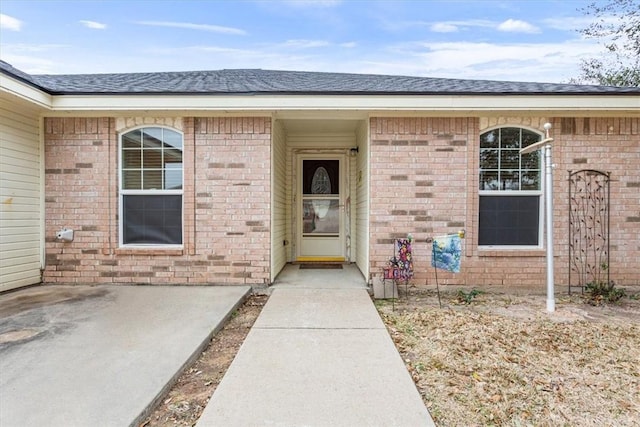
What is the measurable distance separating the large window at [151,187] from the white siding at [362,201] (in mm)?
2991

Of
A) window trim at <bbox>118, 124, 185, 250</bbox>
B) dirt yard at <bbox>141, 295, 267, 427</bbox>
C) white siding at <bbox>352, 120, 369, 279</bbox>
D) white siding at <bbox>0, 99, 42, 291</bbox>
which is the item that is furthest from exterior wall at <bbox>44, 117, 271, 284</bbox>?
white siding at <bbox>352, 120, 369, 279</bbox>

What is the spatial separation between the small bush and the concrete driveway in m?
4.97

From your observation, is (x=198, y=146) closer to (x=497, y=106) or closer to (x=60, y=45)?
(x=497, y=106)

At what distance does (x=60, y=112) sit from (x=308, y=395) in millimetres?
5462

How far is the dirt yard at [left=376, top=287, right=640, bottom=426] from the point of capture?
83.0 inches

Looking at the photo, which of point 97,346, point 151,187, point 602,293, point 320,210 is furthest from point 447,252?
point 151,187

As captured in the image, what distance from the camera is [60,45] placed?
13.0 metres

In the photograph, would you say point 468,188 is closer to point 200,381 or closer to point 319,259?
point 319,259

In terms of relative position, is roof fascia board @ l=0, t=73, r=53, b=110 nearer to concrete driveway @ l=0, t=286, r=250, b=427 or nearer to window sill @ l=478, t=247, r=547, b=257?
concrete driveway @ l=0, t=286, r=250, b=427

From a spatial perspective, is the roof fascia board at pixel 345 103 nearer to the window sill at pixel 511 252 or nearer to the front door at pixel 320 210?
the window sill at pixel 511 252

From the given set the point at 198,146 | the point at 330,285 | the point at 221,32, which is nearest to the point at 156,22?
the point at 221,32

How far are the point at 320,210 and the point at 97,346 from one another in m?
4.94

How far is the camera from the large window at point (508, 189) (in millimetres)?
5094

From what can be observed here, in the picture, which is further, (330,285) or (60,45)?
(60,45)
